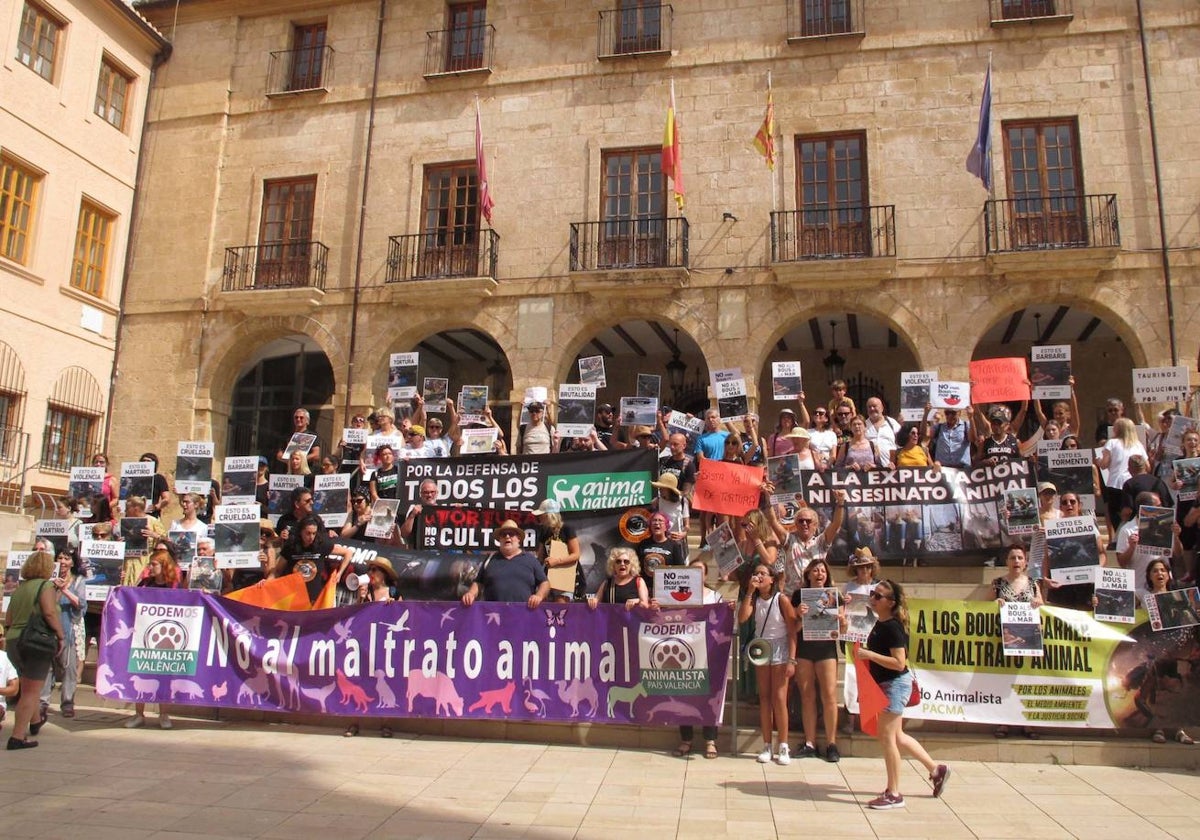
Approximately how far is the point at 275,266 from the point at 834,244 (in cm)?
1086

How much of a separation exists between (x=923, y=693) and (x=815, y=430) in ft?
15.7

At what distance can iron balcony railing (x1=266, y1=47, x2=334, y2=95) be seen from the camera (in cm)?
1906

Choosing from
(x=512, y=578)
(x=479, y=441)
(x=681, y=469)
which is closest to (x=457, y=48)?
(x=479, y=441)

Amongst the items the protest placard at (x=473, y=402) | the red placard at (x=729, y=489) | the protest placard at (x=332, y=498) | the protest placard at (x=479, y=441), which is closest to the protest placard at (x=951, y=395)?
the red placard at (x=729, y=489)

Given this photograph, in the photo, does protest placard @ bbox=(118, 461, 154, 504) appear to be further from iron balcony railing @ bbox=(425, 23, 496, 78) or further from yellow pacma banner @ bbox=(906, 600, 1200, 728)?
iron balcony railing @ bbox=(425, 23, 496, 78)

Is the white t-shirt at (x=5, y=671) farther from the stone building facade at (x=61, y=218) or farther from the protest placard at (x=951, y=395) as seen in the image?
the protest placard at (x=951, y=395)

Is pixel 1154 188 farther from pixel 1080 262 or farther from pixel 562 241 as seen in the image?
pixel 562 241

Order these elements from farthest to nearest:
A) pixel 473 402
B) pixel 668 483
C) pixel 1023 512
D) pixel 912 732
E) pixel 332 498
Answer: pixel 473 402 → pixel 332 498 → pixel 668 483 → pixel 1023 512 → pixel 912 732

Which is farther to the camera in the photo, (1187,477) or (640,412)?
(640,412)

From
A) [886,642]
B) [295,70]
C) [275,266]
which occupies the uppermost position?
[295,70]

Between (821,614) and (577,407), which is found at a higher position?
(577,407)

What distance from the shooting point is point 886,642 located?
20.8ft

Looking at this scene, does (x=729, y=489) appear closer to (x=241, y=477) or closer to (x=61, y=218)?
(x=241, y=477)

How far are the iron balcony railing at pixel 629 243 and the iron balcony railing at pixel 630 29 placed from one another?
3464mm
